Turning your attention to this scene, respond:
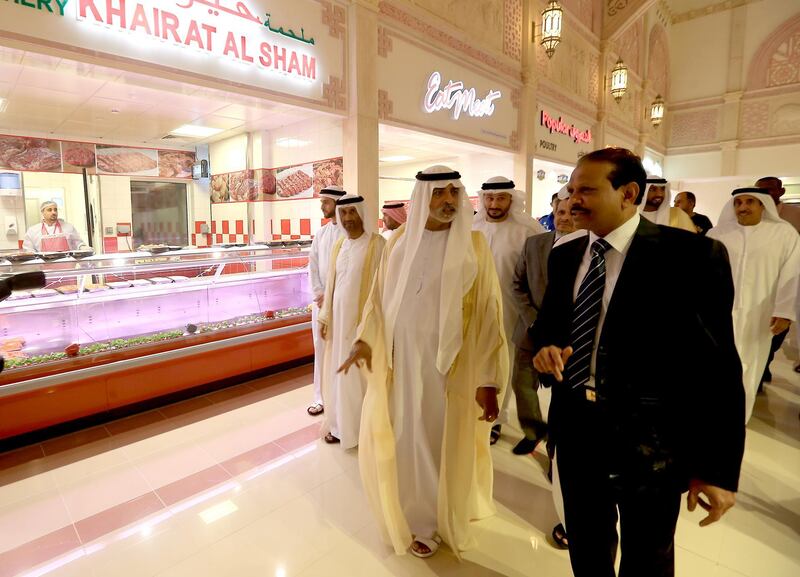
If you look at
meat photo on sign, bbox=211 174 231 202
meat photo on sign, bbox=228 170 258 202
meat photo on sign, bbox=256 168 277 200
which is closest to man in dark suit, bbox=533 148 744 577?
meat photo on sign, bbox=256 168 277 200

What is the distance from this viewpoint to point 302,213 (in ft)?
22.4

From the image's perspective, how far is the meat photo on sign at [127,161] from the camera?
8.05m

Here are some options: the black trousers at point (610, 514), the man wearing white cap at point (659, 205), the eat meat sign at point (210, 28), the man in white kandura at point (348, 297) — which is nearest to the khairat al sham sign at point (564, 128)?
the eat meat sign at point (210, 28)

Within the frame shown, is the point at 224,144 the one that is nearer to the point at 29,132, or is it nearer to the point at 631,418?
the point at 29,132

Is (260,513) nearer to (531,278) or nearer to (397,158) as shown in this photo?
(531,278)

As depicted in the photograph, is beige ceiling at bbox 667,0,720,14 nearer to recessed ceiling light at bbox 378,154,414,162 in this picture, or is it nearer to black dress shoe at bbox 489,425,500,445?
recessed ceiling light at bbox 378,154,414,162

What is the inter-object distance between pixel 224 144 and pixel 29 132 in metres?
3.00

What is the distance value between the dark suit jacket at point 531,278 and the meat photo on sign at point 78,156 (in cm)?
822

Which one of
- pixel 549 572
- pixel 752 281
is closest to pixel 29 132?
pixel 549 572

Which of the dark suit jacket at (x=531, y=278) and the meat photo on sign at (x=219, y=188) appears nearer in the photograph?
the dark suit jacket at (x=531, y=278)

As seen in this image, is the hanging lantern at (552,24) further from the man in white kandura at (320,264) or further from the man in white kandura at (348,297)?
the man in white kandura at (348,297)

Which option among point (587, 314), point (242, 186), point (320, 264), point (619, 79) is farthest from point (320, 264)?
point (619, 79)

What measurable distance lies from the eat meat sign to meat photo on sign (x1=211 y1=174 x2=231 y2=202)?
12.9ft

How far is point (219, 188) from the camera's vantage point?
333 inches
